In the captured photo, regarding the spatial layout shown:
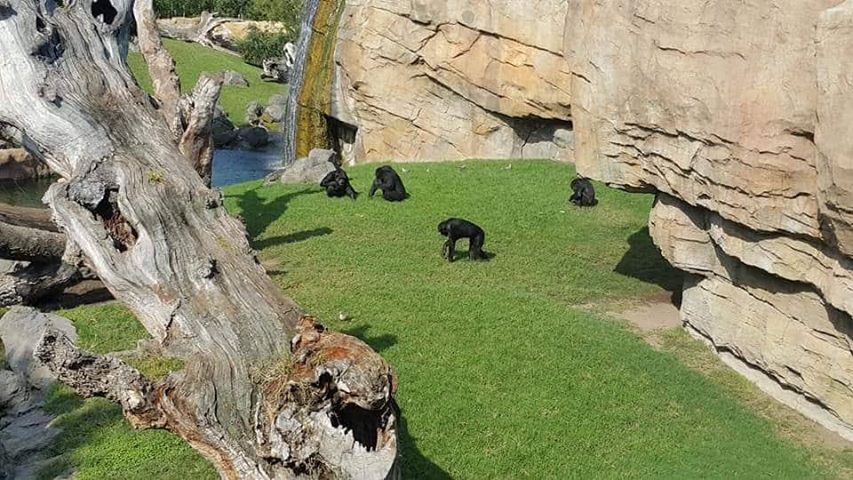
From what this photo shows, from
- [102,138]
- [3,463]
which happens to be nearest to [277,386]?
[102,138]

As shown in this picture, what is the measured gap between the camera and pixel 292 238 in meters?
15.9

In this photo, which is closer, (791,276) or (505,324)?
(791,276)

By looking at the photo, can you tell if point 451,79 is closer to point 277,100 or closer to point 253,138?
point 253,138

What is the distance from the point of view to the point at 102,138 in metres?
7.32

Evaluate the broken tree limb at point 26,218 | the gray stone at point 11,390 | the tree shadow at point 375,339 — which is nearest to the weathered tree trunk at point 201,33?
the broken tree limb at point 26,218

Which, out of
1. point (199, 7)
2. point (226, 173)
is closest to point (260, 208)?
point (226, 173)

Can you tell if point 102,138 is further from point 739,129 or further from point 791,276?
point 791,276

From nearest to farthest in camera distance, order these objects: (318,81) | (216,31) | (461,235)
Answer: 1. (461,235)
2. (318,81)
3. (216,31)

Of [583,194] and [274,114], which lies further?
[274,114]

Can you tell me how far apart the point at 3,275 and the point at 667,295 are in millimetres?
8982

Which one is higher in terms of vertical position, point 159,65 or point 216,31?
point 159,65

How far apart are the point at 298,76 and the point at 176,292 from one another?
68.0 ft

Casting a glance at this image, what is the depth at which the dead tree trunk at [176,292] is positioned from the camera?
5352 millimetres

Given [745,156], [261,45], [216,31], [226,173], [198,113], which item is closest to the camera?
[745,156]
